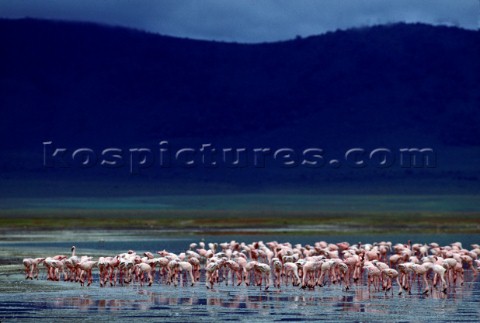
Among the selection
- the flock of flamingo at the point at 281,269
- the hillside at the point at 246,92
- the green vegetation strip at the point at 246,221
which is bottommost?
the flock of flamingo at the point at 281,269

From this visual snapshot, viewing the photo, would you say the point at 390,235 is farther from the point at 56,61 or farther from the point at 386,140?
the point at 56,61

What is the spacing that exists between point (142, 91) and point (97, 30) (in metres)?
17.9

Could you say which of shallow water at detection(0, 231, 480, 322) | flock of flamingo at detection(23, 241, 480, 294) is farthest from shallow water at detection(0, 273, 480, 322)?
flock of flamingo at detection(23, 241, 480, 294)

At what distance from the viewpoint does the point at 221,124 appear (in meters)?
134

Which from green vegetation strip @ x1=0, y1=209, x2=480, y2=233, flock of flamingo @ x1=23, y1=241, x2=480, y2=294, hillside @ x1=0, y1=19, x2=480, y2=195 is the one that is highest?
hillside @ x1=0, y1=19, x2=480, y2=195

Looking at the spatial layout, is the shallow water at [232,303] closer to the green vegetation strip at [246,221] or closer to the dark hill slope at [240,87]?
the green vegetation strip at [246,221]

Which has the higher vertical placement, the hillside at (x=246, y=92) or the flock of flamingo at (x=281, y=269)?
the hillside at (x=246, y=92)

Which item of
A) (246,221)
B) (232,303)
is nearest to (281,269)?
(232,303)

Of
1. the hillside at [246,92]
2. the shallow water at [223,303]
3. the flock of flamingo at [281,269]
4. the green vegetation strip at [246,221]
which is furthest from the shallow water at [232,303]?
the hillside at [246,92]

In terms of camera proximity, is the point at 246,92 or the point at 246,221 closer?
the point at 246,221

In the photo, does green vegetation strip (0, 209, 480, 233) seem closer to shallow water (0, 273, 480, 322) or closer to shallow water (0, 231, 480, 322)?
shallow water (0, 231, 480, 322)

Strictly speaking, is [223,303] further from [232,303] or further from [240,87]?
[240,87]

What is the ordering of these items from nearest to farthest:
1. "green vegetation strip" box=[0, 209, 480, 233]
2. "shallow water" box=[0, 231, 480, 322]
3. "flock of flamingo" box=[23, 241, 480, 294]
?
1. "shallow water" box=[0, 231, 480, 322]
2. "flock of flamingo" box=[23, 241, 480, 294]
3. "green vegetation strip" box=[0, 209, 480, 233]

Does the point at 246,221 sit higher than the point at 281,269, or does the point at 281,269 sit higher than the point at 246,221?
the point at 246,221
